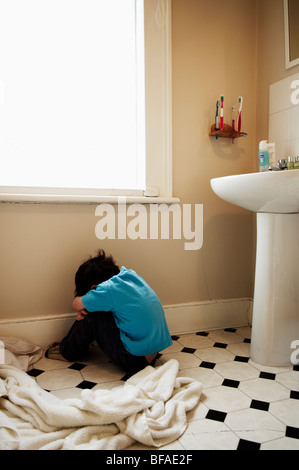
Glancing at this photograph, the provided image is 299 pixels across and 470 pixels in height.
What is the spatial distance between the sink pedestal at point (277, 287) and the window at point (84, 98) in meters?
0.69

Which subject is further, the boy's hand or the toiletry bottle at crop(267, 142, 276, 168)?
the toiletry bottle at crop(267, 142, 276, 168)

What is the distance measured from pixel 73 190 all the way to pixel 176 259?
732 millimetres

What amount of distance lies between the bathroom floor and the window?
Result: 34.2 inches

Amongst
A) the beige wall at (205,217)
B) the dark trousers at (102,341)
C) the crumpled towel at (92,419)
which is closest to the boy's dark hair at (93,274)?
the dark trousers at (102,341)

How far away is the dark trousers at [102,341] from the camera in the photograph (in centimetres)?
162

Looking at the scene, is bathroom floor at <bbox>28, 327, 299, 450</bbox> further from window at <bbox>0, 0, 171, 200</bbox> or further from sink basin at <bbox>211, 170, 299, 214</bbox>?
window at <bbox>0, 0, 171, 200</bbox>

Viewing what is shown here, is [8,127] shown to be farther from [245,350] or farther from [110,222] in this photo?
[245,350]

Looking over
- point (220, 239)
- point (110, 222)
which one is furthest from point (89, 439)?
point (220, 239)

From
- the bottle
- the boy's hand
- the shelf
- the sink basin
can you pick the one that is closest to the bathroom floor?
the boy's hand

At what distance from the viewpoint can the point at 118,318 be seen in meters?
1.61

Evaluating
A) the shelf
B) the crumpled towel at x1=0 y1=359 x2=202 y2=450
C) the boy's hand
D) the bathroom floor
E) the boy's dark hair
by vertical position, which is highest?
the shelf

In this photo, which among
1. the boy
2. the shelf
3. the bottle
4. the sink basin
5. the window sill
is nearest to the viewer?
the sink basin

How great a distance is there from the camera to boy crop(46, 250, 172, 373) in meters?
1.55

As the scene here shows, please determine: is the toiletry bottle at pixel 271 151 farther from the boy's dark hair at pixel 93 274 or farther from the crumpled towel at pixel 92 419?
the crumpled towel at pixel 92 419
